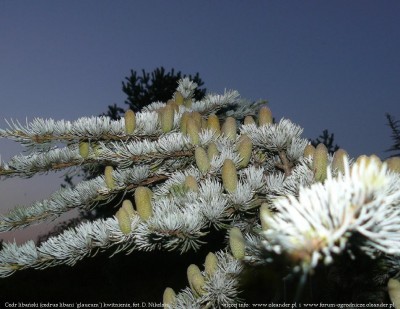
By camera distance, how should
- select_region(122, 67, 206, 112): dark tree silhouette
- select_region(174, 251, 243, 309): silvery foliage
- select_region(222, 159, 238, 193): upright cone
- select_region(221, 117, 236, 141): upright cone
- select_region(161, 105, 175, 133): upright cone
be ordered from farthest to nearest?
select_region(122, 67, 206, 112): dark tree silhouette < select_region(161, 105, 175, 133): upright cone < select_region(221, 117, 236, 141): upright cone < select_region(222, 159, 238, 193): upright cone < select_region(174, 251, 243, 309): silvery foliage

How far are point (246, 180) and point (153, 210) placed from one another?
0.42m

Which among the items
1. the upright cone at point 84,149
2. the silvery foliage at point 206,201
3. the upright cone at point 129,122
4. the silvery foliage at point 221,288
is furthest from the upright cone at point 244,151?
the upright cone at point 84,149

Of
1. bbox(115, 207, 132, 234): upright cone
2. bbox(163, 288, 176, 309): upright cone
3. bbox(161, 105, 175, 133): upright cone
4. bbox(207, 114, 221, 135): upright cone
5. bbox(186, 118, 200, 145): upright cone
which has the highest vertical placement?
bbox(161, 105, 175, 133): upright cone

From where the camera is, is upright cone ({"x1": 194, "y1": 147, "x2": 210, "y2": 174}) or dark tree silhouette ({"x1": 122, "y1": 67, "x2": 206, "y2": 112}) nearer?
upright cone ({"x1": 194, "y1": 147, "x2": 210, "y2": 174})

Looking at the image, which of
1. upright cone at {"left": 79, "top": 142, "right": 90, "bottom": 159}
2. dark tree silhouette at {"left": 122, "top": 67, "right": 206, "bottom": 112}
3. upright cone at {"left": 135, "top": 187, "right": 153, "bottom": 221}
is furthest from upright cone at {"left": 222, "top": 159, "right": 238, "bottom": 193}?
dark tree silhouette at {"left": 122, "top": 67, "right": 206, "bottom": 112}

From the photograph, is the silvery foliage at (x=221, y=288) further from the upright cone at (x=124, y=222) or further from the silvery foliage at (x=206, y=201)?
the upright cone at (x=124, y=222)

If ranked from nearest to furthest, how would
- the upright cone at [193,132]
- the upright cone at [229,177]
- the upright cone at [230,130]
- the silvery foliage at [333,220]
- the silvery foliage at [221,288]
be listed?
the silvery foliage at [333,220] → the silvery foliage at [221,288] → the upright cone at [229,177] → the upright cone at [193,132] → the upright cone at [230,130]

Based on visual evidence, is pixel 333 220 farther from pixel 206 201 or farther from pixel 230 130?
pixel 230 130

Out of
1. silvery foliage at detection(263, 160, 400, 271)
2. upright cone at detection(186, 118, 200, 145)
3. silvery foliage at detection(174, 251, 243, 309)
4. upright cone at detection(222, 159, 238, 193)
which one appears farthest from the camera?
upright cone at detection(186, 118, 200, 145)

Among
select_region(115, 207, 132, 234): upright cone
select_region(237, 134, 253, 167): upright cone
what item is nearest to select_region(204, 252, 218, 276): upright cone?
select_region(115, 207, 132, 234): upright cone

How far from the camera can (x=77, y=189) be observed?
1.90 meters

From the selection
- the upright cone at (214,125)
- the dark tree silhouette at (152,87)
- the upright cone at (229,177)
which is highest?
the dark tree silhouette at (152,87)

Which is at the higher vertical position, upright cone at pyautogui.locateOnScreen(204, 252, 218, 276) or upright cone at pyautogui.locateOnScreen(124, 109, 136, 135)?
upright cone at pyautogui.locateOnScreen(124, 109, 136, 135)

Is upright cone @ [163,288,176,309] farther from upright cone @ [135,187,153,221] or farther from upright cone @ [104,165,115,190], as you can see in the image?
upright cone @ [104,165,115,190]
